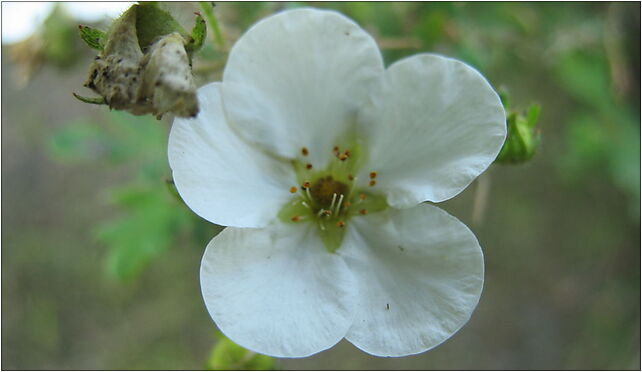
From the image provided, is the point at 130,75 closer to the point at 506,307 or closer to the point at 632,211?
the point at 632,211

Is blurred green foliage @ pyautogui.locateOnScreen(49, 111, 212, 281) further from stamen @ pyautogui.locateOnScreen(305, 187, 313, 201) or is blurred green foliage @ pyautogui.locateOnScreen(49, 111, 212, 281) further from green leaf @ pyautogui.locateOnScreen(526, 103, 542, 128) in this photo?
green leaf @ pyautogui.locateOnScreen(526, 103, 542, 128)

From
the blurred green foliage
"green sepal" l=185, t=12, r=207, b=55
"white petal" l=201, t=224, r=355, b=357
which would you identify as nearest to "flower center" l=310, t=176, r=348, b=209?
"white petal" l=201, t=224, r=355, b=357

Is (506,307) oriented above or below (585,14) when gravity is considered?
below

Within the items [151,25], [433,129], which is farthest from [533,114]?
[151,25]

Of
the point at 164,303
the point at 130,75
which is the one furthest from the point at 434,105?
the point at 164,303

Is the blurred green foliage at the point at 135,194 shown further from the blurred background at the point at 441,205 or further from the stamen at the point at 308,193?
the stamen at the point at 308,193

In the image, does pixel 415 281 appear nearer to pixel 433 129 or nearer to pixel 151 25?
pixel 433 129
